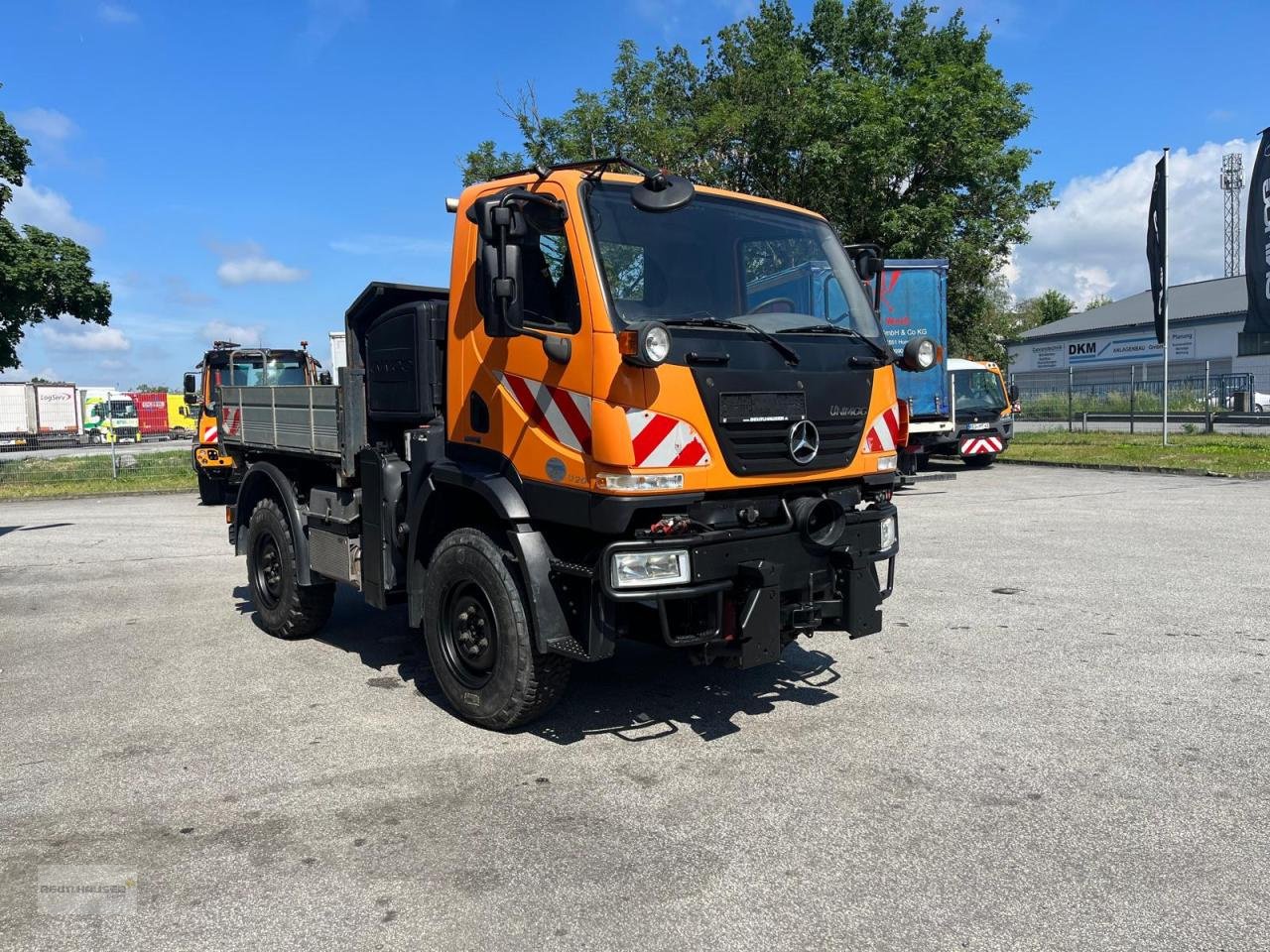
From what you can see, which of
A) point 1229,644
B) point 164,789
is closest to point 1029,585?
point 1229,644

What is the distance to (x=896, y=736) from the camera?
4.74 m

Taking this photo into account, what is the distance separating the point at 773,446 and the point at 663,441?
625mm

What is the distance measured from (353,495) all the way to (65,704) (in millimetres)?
2047

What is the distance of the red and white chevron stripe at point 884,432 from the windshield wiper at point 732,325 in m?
0.76

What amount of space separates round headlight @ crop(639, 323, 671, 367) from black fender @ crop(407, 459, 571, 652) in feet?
3.58

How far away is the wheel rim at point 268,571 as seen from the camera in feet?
23.5

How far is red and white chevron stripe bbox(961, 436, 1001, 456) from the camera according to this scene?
19.8 meters

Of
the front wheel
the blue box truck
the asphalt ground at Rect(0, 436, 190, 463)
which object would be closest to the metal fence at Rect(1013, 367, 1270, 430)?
the front wheel

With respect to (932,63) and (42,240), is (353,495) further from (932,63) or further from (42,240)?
(932,63)

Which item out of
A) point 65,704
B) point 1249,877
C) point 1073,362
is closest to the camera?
point 1249,877

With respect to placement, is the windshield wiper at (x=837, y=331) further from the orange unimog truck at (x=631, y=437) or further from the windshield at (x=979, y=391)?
the windshield at (x=979, y=391)

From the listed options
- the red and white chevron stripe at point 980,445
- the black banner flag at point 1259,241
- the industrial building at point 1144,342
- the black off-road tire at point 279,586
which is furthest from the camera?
the industrial building at point 1144,342

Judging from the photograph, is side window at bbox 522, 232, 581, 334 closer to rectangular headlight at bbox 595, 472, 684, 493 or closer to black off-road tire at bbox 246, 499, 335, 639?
rectangular headlight at bbox 595, 472, 684, 493

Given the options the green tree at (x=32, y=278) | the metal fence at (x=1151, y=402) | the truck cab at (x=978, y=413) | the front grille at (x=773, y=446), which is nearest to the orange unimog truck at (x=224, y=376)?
the green tree at (x=32, y=278)
